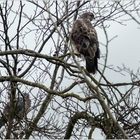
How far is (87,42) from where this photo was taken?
27.3ft

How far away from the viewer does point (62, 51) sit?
32.0 feet

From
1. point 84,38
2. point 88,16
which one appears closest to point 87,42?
point 84,38

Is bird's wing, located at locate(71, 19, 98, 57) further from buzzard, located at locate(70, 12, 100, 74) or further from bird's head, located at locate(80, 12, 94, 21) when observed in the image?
bird's head, located at locate(80, 12, 94, 21)

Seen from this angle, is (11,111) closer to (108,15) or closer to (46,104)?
(46,104)

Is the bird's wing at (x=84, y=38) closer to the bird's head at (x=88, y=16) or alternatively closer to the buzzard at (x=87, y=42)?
the buzzard at (x=87, y=42)

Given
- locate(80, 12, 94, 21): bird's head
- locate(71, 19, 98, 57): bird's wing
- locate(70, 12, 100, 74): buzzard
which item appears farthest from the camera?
locate(80, 12, 94, 21): bird's head

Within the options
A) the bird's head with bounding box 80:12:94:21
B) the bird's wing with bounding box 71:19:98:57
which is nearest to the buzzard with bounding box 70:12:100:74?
the bird's wing with bounding box 71:19:98:57

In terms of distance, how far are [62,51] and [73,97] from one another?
343 centimetres

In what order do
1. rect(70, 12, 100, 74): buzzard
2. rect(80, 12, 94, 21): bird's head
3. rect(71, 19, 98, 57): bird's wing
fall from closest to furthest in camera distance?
1. rect(70, 12, 100, 74): buzzard
2. rect(71, 19, 98, 57): bird's wing
3. rect(80, 12, 94, 21): bird's head

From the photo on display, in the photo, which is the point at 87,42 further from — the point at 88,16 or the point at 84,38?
the point at 88,16

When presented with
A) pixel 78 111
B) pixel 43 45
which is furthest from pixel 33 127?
pixel 43 45

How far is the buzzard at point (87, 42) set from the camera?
8078mm

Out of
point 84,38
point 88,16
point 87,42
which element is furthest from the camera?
point 88,16

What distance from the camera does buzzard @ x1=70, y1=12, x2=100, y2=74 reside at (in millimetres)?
8078
